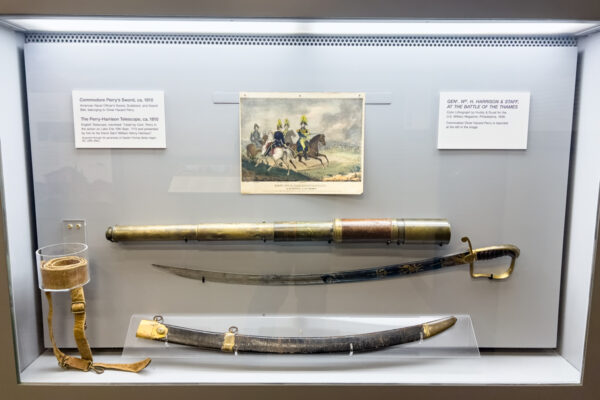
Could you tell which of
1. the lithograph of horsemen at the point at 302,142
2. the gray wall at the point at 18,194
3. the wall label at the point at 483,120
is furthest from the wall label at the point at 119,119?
the wall label at the point at 483,120

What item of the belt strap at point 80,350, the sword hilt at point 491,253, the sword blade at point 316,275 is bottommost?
the belt strap at point 80,350

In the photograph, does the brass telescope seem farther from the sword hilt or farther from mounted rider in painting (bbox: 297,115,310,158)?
mounted rider in painting (bbox: 297,115,310,158)

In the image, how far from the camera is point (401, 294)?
218 cm

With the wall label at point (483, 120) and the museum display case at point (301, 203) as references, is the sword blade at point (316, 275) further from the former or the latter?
the wall label at point (483, 120)

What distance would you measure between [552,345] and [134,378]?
2201mm

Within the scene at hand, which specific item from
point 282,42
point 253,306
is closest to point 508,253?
point 253,306

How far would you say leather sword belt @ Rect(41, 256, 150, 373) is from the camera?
75.3 inches

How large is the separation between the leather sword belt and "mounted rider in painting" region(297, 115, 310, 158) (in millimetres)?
1229

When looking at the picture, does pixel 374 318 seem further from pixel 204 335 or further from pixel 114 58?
pixel 114 58

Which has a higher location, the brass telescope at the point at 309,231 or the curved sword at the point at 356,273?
the brass telescope at the point at 309,231

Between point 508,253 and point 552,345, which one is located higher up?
point 508,253

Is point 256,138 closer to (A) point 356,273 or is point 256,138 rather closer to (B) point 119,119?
(B) point 119,119

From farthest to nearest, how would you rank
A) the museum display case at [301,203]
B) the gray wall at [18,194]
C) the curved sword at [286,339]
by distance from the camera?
the curved sword at [286,339] → the museum display case at [301,203] → the gray wall at [18,194]

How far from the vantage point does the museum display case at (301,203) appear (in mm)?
1987
